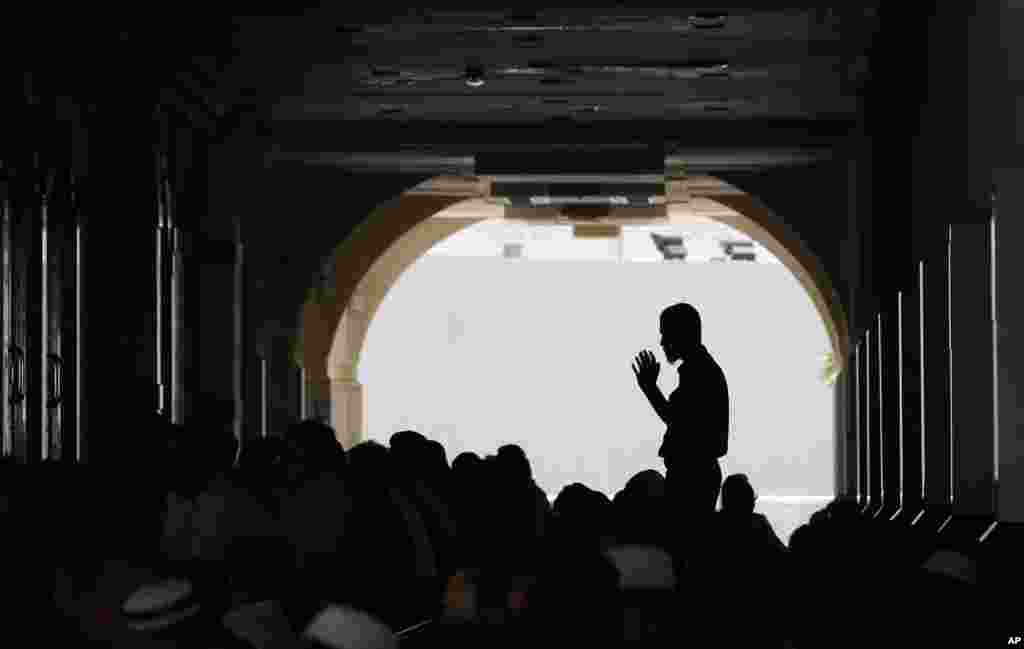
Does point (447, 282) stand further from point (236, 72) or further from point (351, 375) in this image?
point (236, 72)

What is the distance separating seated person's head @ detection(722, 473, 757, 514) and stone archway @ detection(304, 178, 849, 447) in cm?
1510

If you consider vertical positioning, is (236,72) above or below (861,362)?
above

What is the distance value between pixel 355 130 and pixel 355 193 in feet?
7.60

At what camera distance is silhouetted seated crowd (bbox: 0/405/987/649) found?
11.5ft

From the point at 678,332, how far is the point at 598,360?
2854cm

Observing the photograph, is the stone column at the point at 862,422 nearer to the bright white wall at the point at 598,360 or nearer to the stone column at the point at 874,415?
the stone column at the point at 874,415

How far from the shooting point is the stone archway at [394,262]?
22798 mm

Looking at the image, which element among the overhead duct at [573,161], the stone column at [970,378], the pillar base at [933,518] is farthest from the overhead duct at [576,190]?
the stone column at [970,378]

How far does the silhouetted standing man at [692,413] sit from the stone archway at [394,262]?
13449mm

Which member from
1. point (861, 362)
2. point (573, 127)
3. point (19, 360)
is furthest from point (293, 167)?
point (19, 360)

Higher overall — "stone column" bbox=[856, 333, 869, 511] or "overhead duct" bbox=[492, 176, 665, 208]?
"overhead duct" bbox=[492, 176, 665, 208]

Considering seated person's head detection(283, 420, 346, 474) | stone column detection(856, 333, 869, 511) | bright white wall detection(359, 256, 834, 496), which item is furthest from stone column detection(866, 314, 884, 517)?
bright white wall detection(359, 256, 834, 496)

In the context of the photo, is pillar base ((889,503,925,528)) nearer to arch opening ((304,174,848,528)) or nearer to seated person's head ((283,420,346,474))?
seated person's head ((283,420,346,474))

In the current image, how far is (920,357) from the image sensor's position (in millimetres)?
11555
